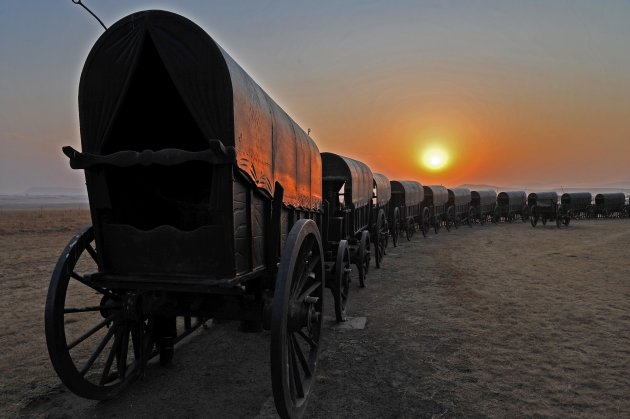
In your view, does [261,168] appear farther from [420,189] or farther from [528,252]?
[420,189]

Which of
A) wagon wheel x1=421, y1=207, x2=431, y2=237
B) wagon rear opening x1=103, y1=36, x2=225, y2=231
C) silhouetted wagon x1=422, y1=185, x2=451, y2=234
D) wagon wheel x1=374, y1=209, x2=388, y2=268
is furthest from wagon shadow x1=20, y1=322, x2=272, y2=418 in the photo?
silhouetted wagon x1=422, y1=185, x2=451, y2=234

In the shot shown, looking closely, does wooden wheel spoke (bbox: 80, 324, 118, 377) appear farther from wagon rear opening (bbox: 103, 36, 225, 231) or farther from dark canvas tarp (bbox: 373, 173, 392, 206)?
dark canvas tarp (bbox: 373, 173, 392, 206)

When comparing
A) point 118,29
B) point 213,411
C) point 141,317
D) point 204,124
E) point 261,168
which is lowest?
point 213,411

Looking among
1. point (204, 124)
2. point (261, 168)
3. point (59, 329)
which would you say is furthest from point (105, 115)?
point (59, 329)

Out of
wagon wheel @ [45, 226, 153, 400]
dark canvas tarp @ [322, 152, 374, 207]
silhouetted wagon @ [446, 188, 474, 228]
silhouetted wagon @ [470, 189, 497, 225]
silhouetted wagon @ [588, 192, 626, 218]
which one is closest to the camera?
wagon wheel @ [45, 226, 153, 400]

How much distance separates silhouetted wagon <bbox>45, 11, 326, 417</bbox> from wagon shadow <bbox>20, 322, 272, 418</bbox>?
0.85 feet

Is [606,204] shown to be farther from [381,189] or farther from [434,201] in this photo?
[381,189]

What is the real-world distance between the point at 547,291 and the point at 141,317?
325 inches

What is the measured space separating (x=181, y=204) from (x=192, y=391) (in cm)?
200

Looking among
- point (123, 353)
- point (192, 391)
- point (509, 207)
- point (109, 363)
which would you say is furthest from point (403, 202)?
point (509, 207)

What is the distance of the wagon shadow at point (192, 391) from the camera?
3.65 metres

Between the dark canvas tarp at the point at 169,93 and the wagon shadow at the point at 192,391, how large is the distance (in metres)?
2.21

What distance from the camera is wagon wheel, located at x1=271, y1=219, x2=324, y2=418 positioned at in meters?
Result: 2.88

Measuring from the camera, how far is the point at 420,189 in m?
20.5
